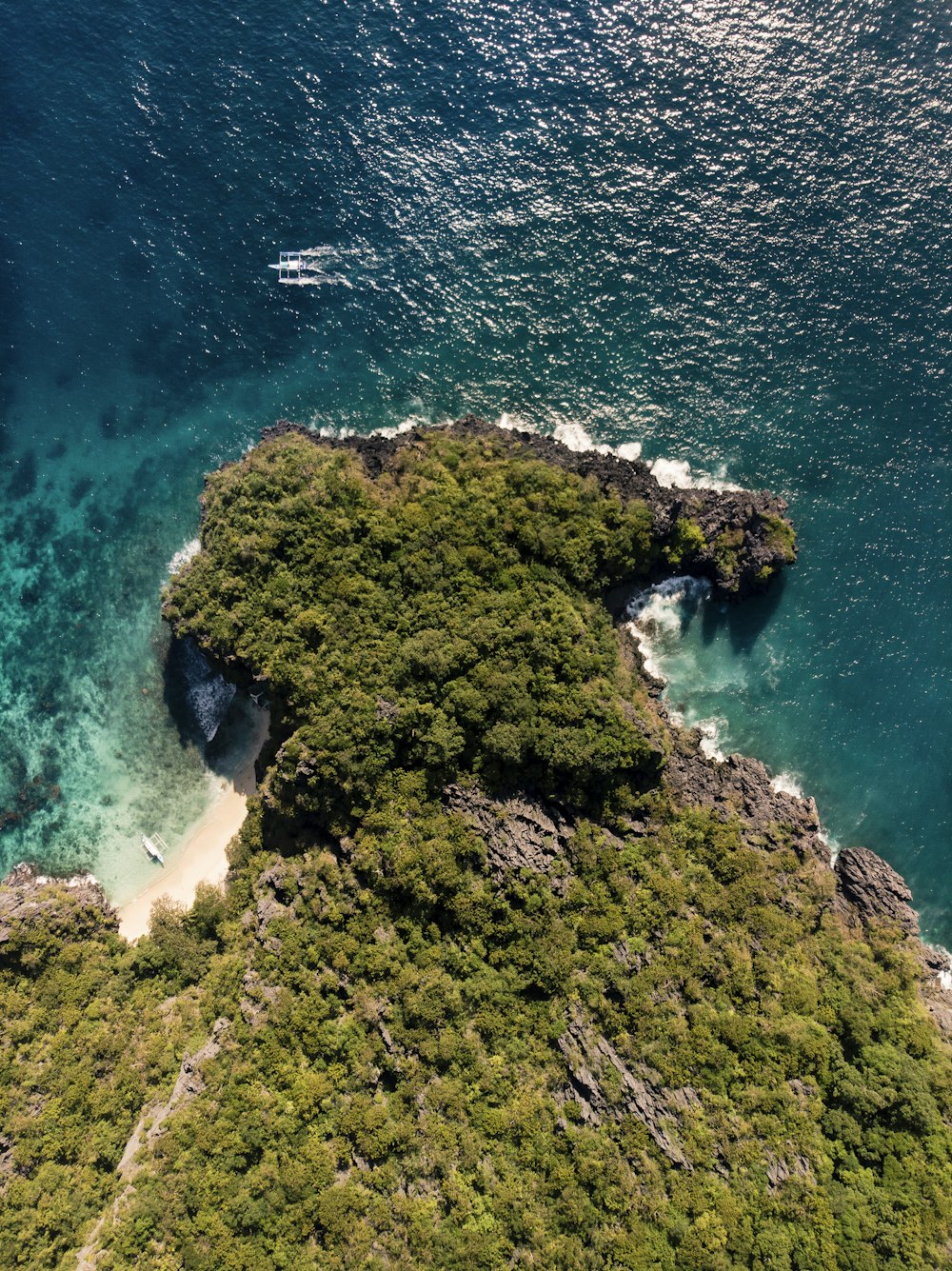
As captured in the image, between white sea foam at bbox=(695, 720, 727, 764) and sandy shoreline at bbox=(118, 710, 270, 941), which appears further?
sandy shoreline at bbox=(118, 710, 270, 941)

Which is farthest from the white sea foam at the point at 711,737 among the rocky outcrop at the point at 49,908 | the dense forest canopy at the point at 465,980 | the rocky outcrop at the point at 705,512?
the rocky outcrop at the point at 49,908

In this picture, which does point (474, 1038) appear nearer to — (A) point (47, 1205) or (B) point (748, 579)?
(A) point (47, 1205)

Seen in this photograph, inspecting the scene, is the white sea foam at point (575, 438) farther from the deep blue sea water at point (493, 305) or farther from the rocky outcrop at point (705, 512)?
the rocky outcrop at point (705, 512)

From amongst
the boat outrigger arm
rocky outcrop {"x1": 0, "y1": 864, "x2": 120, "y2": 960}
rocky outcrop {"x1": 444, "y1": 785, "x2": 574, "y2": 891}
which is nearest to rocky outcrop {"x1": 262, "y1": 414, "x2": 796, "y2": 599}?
the boat outrigger arm

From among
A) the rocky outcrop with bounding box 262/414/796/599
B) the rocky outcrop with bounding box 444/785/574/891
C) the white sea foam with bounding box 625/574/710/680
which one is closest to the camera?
the rocky outcrop with bounding box 444/785/574/891

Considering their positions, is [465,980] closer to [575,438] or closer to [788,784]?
[788,784]

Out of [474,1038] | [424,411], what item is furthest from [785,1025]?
[424,411]

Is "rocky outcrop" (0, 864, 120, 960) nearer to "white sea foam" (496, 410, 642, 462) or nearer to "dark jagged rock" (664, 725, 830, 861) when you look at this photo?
"dark jagged rock" (664, 725, 830, 861)
